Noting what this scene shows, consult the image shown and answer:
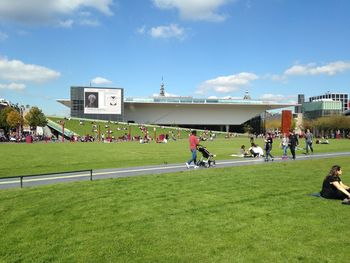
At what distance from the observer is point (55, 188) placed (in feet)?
34.9

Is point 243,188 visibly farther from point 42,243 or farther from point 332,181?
point 42,243

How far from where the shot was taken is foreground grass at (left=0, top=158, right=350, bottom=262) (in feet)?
17.6

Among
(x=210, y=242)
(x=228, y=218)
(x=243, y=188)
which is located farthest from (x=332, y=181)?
(x=210, y=242)

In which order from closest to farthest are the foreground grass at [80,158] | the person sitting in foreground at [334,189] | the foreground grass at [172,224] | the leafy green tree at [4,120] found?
the foreground grass at [172,224] < the person sitting in foreground at [334,189] < the foreground grass at [80,158] < the leafy green tree at [4,120]

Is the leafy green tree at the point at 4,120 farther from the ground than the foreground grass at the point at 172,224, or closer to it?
farther from the ground

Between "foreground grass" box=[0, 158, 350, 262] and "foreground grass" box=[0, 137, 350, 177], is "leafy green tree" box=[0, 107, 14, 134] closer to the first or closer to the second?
"foreground grass" box=[0, 137, 350, 177]

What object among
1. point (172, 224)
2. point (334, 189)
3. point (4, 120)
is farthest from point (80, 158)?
point (4, 120)

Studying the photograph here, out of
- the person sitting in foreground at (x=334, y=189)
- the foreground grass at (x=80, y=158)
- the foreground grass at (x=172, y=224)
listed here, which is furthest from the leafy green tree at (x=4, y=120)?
the person sitting in foreground at (x=334, y=189)

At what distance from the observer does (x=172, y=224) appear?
6.75 meters

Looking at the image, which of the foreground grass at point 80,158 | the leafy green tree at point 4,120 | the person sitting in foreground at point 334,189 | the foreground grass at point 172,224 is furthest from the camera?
the leafy green tree at point 4,120

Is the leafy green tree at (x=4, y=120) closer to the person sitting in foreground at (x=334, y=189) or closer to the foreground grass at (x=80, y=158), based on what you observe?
the foreground grass at (x=80, y=158)

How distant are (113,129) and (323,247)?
3189 inches

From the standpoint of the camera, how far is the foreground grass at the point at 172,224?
536 centimetres

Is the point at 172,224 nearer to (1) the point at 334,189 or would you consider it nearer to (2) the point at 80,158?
(1) the point at 334,189
